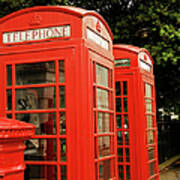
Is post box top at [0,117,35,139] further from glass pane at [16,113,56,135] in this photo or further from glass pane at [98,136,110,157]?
glass pane at [98,136,110,157]

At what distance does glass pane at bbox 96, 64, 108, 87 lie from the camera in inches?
142

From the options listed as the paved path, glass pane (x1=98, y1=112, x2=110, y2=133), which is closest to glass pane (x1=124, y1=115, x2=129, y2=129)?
glass pane (x1=98, y1=112, x2=110, y2=133)

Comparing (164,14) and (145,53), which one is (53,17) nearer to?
(145,53)

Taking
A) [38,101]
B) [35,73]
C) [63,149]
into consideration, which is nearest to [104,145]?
[63,149]

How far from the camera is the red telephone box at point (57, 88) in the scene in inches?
127

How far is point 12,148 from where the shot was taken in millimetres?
2127

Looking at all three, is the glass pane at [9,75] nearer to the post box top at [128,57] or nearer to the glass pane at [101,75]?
the glass pane at [101,75]

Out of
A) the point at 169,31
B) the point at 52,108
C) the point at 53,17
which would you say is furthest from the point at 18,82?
the point at 169,31

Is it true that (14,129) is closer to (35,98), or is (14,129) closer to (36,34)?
(35,98)

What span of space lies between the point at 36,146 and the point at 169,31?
238 inches

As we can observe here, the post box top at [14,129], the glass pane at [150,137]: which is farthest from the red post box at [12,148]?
the glass pane at [150,137]

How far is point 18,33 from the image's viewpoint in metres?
3.58

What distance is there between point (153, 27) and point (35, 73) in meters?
6.15

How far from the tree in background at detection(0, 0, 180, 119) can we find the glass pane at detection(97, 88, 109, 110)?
4.96 meters
